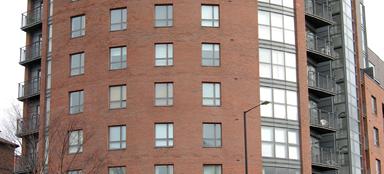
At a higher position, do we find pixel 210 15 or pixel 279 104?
pixel 210 15

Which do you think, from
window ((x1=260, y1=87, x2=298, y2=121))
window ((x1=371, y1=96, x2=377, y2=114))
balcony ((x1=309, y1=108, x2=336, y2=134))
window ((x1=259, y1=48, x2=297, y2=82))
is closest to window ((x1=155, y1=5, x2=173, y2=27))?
window ((x1=259, y1=48, x2=297, y2=82))

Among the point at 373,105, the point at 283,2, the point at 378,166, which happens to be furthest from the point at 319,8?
the point at 378,166

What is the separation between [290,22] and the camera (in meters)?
52.6

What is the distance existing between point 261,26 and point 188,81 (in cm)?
695

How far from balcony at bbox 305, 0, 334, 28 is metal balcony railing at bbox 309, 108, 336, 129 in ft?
22.6

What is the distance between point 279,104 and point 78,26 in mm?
15361

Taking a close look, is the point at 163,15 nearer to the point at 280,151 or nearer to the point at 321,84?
the point at 280,151

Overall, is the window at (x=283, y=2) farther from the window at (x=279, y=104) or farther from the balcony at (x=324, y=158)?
the balcony at (x=324, y=158)

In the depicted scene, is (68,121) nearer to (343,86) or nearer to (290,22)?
(290,22)

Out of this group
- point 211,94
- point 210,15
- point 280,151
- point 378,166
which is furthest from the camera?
point 378,166

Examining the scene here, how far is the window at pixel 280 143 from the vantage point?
49.2 meters

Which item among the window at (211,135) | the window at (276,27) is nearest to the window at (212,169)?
the window at (211,135)

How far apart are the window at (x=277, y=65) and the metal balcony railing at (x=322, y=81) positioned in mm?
3757

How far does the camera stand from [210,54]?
49.5 metres
